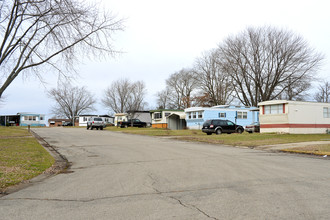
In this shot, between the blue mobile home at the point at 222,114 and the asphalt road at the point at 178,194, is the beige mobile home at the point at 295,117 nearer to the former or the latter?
the blue mobile home at the point at 222,114

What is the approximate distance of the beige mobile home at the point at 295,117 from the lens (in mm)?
26656

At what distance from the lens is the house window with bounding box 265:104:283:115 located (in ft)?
89.9

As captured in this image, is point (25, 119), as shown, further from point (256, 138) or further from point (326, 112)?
point (326, 112)

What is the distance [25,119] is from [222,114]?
133 ft

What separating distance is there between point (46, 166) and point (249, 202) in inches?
280

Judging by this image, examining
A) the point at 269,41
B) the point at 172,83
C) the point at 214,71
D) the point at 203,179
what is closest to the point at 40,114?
the point at 172,83

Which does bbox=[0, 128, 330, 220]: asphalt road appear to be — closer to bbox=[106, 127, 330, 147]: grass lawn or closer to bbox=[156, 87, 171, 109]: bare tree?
bbox=[106, 127, 330, 147]: grass lawn

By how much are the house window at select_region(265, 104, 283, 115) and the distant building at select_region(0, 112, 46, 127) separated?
47.1 m

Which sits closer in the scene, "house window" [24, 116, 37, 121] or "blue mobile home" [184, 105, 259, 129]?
"blue mobile home" [184, 105, 259, 129]

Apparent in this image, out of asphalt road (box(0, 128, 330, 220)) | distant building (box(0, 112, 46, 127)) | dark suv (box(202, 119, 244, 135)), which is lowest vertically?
asphalt road (box(0, 128, 330, 220))

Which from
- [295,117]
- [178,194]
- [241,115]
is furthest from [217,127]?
[178,194]

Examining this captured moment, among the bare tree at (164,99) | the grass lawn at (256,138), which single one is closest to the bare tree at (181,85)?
the bare tree at (164,99)

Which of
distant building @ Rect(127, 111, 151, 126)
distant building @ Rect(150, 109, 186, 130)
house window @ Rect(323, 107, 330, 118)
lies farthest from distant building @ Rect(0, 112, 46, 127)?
house window @ Rect(323, 107, 330, 118)

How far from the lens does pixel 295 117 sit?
2681 centimetres
